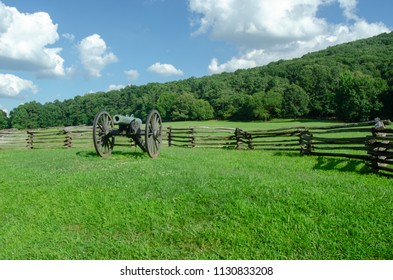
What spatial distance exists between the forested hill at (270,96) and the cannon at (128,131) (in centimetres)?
5926

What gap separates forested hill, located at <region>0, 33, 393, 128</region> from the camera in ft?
206

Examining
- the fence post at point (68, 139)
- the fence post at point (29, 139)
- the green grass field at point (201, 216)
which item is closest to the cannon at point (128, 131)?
the green grass field at point (201, 216)

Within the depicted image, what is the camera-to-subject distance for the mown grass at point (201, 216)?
4.37 m

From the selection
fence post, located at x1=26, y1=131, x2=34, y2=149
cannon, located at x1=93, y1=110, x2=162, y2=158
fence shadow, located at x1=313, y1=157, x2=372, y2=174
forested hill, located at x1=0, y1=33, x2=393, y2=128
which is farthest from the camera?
forested hill, located at x1=0, y1=33, x2=393, y2=128

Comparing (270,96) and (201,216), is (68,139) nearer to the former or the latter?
(201,216)

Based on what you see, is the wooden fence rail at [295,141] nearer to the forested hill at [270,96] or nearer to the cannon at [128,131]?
the cannon at [128,131]

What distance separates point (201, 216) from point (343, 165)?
5.46 meters

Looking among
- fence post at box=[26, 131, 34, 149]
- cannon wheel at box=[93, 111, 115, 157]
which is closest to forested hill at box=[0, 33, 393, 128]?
fence post at box=[26, 131, 34, 149]

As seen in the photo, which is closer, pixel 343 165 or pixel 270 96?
pixel 343 165

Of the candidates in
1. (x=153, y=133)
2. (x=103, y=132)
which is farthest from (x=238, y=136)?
(x=103, y=132)

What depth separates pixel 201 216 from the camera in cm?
538

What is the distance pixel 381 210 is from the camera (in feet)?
16.5

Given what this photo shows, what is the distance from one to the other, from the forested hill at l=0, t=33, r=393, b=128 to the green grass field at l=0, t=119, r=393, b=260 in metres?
62.1

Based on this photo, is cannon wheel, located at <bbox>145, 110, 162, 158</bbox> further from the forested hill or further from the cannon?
the forested hill
